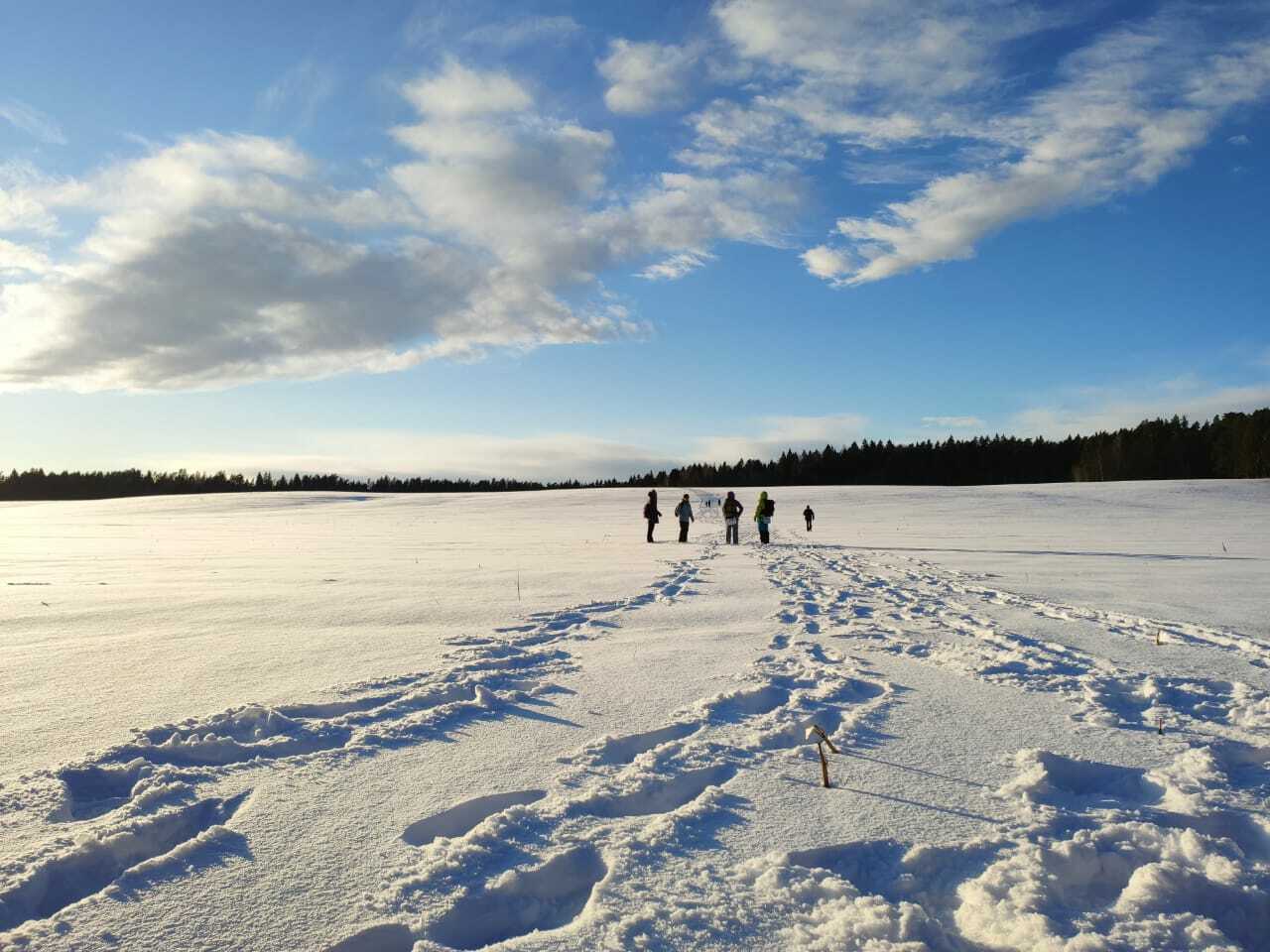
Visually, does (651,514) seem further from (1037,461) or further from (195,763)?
(1037,461)

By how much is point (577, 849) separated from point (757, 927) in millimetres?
768

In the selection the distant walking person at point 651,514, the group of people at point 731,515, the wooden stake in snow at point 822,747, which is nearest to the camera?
the wooden stake in snow at point 822,747

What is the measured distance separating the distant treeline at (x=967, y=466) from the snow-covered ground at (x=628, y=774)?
3144 inches

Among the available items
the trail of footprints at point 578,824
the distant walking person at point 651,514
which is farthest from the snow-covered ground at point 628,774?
the distant walking person at point 651,514

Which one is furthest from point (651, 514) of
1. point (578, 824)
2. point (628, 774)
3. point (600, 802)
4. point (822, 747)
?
point (578, 824)

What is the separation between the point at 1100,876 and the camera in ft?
8.60

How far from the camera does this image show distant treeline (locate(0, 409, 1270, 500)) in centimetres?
7800

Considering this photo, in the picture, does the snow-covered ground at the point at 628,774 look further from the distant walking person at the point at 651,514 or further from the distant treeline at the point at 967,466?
the distant treeline at the point at 967,466

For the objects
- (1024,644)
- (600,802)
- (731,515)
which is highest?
(731,515)

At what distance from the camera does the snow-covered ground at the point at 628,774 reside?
2381 millimetres

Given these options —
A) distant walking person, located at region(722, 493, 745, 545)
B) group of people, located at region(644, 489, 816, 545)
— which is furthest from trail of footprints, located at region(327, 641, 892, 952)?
distant walking person, located at region(722, 493, 745, 545)

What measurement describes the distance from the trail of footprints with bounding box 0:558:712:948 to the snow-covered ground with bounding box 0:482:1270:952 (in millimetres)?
16

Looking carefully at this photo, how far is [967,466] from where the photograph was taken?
342 ft

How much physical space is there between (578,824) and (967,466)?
113 metres
